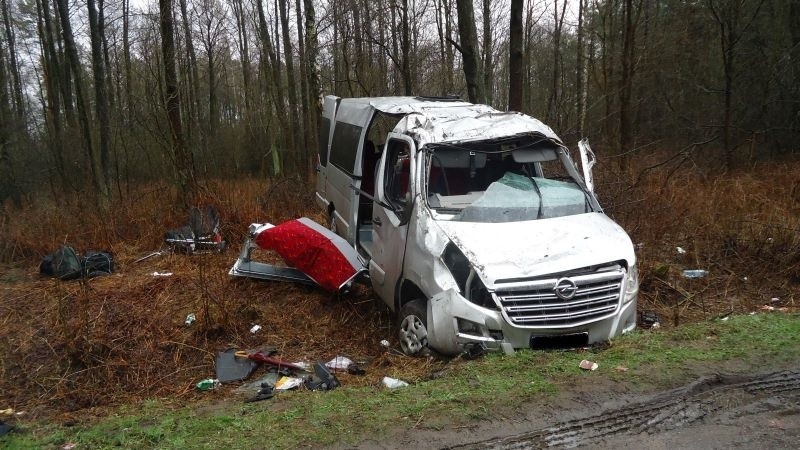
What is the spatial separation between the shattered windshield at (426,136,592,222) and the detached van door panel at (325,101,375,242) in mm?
1645

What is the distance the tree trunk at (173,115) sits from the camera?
388 inches

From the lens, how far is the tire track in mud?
3.03 meters

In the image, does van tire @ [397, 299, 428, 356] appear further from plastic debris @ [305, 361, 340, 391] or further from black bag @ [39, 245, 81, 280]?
black bag @ [39, 245, 81, 280]

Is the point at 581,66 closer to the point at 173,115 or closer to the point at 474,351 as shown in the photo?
the point at 173,115

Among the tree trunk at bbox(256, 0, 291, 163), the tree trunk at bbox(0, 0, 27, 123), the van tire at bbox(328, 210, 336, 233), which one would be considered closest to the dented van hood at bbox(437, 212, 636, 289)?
the van tire at bbox(328, 210, 336, 233)

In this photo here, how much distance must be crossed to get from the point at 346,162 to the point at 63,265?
4167 millimetres

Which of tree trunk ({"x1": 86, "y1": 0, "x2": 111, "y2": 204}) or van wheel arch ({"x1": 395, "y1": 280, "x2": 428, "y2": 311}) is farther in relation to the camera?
tree trunk ({"x1": 86, "y1": 0, "x2": 111, "y2": 204})

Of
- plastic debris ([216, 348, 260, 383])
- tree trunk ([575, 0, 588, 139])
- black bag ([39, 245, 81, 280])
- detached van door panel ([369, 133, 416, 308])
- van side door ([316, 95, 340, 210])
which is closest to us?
plastic debris ([216, 348, 260, 383])

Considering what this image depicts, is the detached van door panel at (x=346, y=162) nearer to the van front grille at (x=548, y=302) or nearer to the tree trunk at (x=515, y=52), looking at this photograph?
the van front grille at (x=548, y=302)

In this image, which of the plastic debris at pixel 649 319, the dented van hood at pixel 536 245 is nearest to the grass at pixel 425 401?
the dented van hood at pixel 536 245

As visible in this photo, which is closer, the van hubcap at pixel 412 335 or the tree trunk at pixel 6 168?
the van hubcap at pixel 412 335

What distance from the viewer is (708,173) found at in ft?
40.4

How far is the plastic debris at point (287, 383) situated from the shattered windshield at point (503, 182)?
196cm

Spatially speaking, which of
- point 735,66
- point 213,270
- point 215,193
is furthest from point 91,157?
Result: point 735,66
